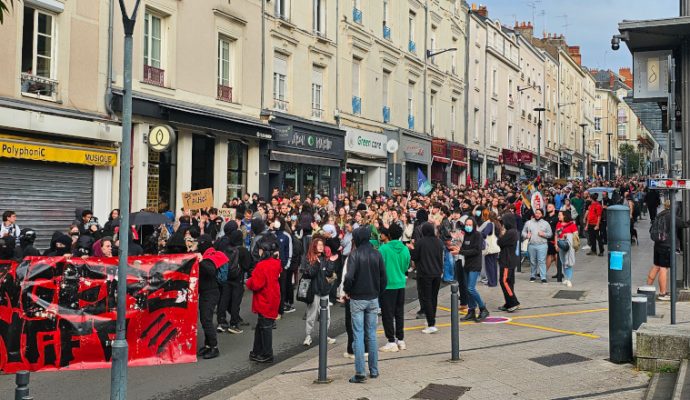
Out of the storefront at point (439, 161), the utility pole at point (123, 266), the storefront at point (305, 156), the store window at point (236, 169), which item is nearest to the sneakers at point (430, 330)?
the utility pole at point (123, 266)

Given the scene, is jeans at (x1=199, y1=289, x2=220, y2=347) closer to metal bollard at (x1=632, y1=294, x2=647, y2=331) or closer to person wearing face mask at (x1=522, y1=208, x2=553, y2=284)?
metal bollard at (x1=632, y1=294, x2=647, y2=331)

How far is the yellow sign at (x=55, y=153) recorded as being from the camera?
560 inches

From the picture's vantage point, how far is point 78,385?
7.63 meters

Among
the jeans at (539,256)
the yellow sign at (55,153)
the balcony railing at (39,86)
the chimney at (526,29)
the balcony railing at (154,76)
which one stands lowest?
the jeans at (539,256)

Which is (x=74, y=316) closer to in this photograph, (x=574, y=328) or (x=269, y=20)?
(x=574, y=328)

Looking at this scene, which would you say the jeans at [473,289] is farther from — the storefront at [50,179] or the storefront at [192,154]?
the storefront at [50,179]

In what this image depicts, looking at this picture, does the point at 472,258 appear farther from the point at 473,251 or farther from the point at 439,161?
the point at 439,161

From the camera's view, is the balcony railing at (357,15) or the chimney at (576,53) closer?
the balcony railing at (357,15)

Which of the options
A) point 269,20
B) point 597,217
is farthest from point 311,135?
point 597,217

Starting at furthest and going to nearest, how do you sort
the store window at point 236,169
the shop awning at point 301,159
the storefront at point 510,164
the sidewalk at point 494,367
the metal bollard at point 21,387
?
the storefront at point 510,164 → the shop awning at point 301,159 → the store window at point 236,169 → the sidewalk at point 494,367 → the metal bollard at point 21,387

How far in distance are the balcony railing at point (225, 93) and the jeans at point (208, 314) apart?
510 inches

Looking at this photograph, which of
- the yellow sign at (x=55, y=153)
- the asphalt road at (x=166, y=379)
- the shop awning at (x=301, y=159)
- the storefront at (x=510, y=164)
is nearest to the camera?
the asphalt road at (x=166, y=379)

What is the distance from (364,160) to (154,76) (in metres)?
13.6

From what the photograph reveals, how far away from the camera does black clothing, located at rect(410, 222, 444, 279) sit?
9984 millimetres
